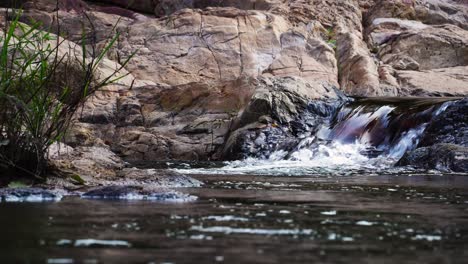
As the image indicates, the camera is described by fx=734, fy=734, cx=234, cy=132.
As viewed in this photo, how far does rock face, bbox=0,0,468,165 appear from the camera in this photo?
14.9 metres

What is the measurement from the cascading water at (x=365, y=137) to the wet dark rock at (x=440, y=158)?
60 centimetres

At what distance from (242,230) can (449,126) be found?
917 cm

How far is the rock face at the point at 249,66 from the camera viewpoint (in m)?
14.9

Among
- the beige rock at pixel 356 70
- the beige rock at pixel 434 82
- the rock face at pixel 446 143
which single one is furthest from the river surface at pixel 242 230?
the beige rock at pixel 356 70

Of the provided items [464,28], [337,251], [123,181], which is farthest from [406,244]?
[464,28]

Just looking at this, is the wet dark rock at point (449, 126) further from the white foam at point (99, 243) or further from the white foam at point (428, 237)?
the white foam at point (99, 243)

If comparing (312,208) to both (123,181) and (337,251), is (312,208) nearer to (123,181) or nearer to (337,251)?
(337,251)

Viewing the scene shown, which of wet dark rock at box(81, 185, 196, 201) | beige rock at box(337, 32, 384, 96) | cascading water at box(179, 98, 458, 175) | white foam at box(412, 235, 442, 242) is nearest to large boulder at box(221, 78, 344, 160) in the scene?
→ cascading water at box(179, 98, 458, 175)

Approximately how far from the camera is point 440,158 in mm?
9867

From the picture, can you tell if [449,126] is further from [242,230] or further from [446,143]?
[242,230]

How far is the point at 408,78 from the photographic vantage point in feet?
60.1

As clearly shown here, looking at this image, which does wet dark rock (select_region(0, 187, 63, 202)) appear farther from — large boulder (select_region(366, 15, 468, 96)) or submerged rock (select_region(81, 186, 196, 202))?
large boulder (select_region(366, 15, 468, 96))

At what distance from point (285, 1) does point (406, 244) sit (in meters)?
21.2

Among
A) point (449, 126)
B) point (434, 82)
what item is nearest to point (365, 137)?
point (449, 126)
